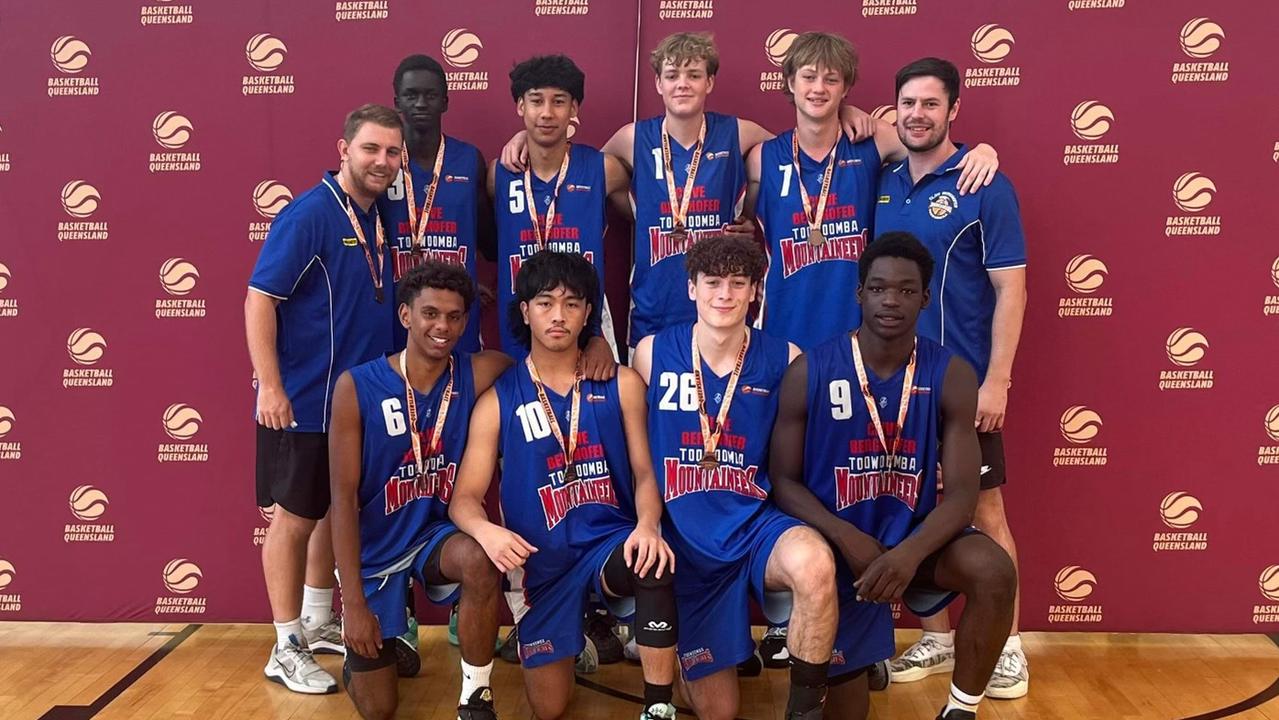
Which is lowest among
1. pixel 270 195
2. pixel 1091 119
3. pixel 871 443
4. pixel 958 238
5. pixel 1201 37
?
pixel 871 443

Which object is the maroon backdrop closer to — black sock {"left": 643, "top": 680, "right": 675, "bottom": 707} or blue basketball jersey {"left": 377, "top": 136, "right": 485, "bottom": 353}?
blue basketball jersey {"left": 377, "top": 136, "right": 485, "bottom": 353}

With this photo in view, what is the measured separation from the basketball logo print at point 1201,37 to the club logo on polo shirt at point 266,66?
12.2ft

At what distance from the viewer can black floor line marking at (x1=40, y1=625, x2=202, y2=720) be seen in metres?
3.61

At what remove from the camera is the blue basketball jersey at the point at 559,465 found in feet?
11.5

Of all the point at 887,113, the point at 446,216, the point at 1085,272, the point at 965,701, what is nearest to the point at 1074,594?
the point at 1085,272

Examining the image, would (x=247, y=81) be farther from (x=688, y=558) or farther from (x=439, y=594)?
(x=688, y=558)

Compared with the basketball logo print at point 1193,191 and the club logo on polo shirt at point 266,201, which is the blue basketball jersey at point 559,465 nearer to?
the club logo on polo shirt at point 266,201

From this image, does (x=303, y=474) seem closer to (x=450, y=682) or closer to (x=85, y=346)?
(x=450, y=682)

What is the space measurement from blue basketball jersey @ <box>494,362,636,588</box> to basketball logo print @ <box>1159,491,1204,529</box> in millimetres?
2460

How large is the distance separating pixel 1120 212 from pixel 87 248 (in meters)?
4.39

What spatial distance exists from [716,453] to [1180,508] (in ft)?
7.66

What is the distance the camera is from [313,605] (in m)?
4.09

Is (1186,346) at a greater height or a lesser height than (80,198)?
lesser

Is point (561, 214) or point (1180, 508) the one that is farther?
point (1180, 508)
